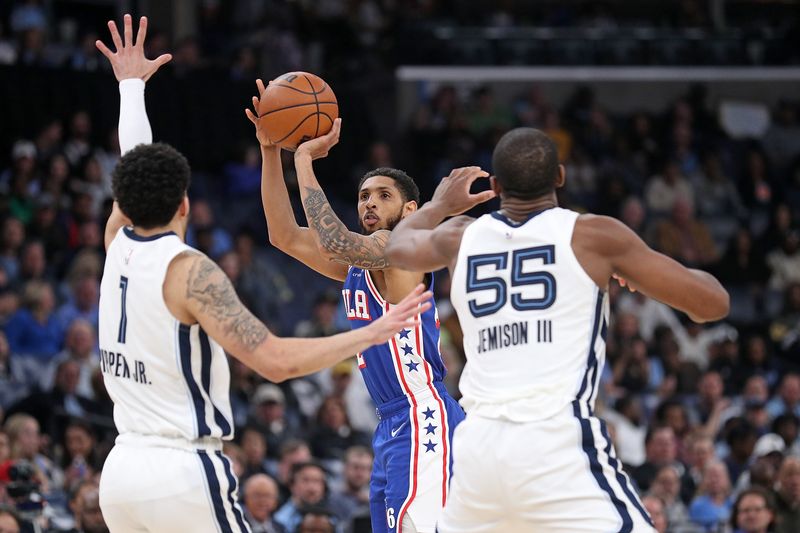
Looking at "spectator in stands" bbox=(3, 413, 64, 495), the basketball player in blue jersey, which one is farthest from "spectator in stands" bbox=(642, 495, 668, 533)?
"spectator in stands" bbox=(3, 413, 64, 495)

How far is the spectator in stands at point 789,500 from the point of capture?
Result: 34.6ft

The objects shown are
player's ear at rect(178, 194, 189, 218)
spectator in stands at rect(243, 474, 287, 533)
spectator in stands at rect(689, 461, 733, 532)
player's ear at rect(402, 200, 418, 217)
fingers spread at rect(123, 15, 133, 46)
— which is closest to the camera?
player's ear at rect(178, 194, 189, 218)

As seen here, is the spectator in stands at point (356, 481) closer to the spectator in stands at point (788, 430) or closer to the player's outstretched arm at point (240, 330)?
the spectator in stands at point (788, 430)

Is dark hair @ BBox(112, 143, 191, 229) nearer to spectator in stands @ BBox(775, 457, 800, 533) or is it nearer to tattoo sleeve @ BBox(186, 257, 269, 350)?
tattoo sleeve @ BBox(186, 257, 269, 350)

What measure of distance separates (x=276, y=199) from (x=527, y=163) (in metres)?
2.31

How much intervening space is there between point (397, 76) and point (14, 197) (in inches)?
280

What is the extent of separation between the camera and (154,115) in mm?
15117

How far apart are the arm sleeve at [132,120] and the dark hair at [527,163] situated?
1792 mm

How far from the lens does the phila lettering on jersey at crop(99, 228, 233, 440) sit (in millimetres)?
4988

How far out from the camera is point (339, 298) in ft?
47.7

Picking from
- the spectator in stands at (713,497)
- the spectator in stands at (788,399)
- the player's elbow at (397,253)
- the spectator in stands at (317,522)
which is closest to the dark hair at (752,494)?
the spectator in stands at (713,497)

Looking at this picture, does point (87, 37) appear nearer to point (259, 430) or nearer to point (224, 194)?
point (224, 194)

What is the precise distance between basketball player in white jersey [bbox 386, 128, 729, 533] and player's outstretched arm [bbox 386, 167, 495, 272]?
0.13 meters

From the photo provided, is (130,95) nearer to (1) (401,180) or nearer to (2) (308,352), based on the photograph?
(1) (401,180)
